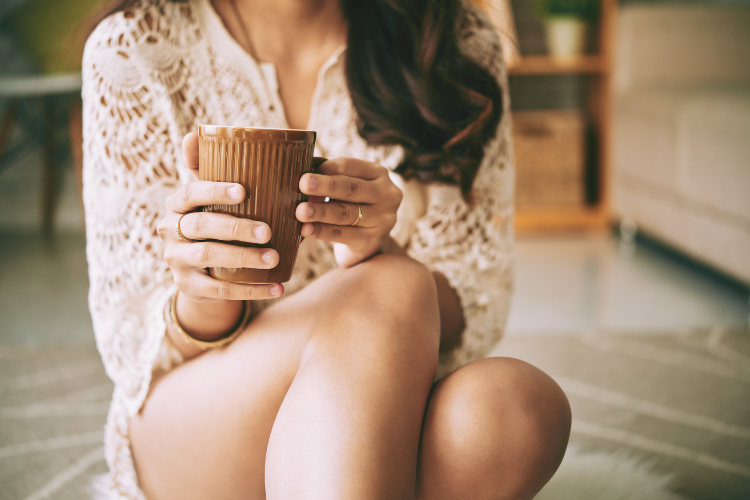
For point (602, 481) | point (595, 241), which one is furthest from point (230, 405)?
point (595, 241)

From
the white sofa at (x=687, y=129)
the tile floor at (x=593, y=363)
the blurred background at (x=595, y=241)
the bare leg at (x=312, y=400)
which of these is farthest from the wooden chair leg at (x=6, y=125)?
the white sofa at (x=687, y=129)

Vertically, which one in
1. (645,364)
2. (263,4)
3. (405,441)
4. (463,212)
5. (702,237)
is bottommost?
(645,364)

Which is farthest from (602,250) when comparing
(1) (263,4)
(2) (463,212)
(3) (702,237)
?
(1) (263,4)

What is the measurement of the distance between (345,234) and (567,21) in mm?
2644

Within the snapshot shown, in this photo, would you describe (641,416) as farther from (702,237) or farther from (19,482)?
(19,482)

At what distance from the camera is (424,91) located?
2.88 ft

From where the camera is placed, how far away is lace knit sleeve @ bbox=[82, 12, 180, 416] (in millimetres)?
755

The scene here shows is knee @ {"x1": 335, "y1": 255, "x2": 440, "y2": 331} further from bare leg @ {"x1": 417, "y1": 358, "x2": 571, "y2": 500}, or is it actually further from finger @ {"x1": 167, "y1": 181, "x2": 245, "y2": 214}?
finger @ {"x1": 167, "y1": 181, "x2": 245, "y2": 214}

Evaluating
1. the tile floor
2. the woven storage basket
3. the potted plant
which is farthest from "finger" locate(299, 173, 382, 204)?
the potted plant

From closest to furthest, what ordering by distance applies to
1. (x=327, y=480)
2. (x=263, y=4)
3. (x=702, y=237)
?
1. (x=327, y=480)
2. (x=263, y=4)
3. (x=702, y=237)

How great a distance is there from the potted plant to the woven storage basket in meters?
0.30

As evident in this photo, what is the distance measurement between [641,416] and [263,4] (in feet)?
3.38

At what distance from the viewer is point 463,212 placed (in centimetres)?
90

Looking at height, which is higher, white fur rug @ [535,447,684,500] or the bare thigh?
the bare thigh
